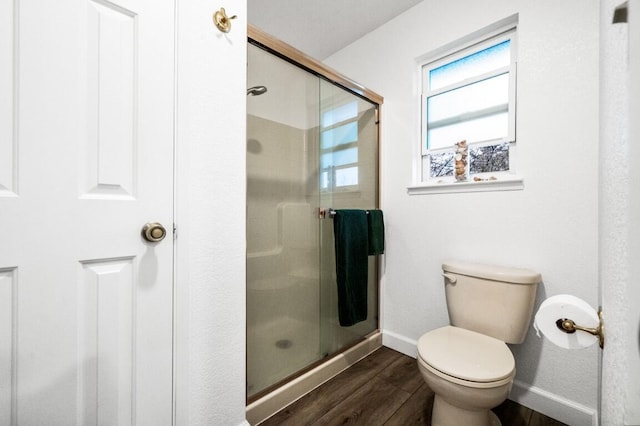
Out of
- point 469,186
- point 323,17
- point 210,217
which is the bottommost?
point 210,217

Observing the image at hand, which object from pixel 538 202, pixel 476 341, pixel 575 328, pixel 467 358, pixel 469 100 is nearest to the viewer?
pixel 575 328

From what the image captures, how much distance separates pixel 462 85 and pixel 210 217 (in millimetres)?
1685

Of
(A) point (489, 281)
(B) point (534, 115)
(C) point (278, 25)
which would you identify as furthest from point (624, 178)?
(C) point (278, 25)

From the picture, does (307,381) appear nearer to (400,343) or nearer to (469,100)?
(400,343)

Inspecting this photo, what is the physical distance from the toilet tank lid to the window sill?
42cm

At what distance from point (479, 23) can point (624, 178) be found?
172cm

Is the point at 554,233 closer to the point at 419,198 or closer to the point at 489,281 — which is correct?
the point at 489,281

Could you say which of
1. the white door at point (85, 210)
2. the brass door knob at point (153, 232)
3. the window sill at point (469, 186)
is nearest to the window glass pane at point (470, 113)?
the window sill at point (469, 186)

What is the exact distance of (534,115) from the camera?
1.34 meters

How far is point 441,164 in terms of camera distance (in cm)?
176

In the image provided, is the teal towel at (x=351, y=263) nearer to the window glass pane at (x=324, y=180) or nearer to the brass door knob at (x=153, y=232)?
the window glass pane at (x=324, y=180)

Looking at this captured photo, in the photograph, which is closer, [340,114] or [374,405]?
[374,405]

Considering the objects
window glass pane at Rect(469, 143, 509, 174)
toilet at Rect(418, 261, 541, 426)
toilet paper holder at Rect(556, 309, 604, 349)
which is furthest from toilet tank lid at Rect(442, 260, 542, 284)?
toilet paper holder at Rect(556, 309, 604, 349)

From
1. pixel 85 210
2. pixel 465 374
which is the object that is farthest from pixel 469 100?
pixel 85 210
